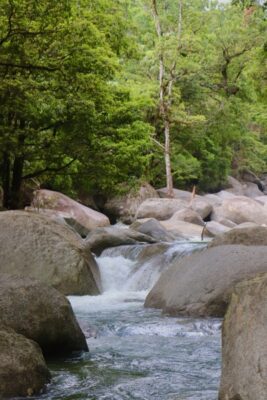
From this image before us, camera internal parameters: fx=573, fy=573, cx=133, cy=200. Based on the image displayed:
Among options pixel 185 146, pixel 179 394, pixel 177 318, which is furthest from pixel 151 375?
pixel 185 146

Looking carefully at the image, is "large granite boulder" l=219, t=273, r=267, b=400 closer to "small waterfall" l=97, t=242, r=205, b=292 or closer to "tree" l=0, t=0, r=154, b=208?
"small waterfall" l=97, t=242, r=205, b=292

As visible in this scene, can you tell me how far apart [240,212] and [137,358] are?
18770 mm

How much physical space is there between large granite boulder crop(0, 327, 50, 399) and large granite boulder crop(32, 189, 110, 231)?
13.2 m

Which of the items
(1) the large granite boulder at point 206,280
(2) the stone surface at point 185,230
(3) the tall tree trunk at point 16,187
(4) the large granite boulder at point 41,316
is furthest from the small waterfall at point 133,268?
(2) the stone surface at point 185,230

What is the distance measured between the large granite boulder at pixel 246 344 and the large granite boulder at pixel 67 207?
14.1 meters

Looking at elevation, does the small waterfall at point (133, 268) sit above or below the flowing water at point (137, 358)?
below

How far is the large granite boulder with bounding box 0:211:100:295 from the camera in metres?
9.21

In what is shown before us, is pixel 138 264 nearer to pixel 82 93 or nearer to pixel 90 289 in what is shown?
pixel 90 289

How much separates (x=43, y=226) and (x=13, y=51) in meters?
3.92

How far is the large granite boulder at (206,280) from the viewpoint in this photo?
7480mm

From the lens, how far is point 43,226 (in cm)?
966

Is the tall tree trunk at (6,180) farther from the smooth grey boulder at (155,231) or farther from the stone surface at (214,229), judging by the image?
the stone surface at (214,229)

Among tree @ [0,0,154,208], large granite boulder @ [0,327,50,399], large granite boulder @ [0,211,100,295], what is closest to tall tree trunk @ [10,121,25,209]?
tree @ [0,0,154,208]

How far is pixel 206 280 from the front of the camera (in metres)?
7.83
